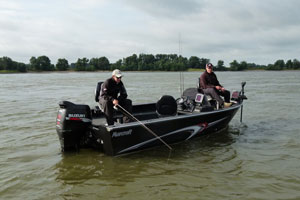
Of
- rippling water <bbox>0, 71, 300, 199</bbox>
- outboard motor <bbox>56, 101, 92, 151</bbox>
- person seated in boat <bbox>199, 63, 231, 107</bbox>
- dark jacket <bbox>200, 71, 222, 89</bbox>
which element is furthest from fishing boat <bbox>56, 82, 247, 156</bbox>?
dark jacket <bbox>200, 71, 222, 89</bbox>

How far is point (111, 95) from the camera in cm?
584

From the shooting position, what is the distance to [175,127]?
6039 mm

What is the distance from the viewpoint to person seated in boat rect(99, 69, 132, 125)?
551cm

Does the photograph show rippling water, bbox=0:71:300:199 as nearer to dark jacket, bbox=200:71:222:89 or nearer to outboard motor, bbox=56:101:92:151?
outboard motor, bbox=56:101:92:151

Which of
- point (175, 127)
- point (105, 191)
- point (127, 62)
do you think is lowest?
point (105, 191)

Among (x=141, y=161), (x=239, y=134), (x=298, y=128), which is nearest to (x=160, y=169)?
(x=141, y=161)

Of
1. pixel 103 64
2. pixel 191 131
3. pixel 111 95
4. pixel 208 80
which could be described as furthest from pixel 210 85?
pixel 103 64

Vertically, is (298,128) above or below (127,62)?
below

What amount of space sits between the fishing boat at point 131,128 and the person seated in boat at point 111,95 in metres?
0.24

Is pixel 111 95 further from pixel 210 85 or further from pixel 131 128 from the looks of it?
pixel 210 85

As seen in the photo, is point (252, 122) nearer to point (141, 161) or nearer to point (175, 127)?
point (175, 127)

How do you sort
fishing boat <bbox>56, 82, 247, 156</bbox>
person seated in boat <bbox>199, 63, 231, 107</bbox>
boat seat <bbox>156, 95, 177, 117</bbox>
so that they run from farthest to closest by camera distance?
person seated in boat <bbox>199, 63, 231, 107</bbox> → boat seat <bbox>156, 95, 177, 117</bbox> → fishing boat <bbox>56, 82, 247, 156</bbox>

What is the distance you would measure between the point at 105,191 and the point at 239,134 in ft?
15.5

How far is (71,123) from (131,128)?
119 cm
